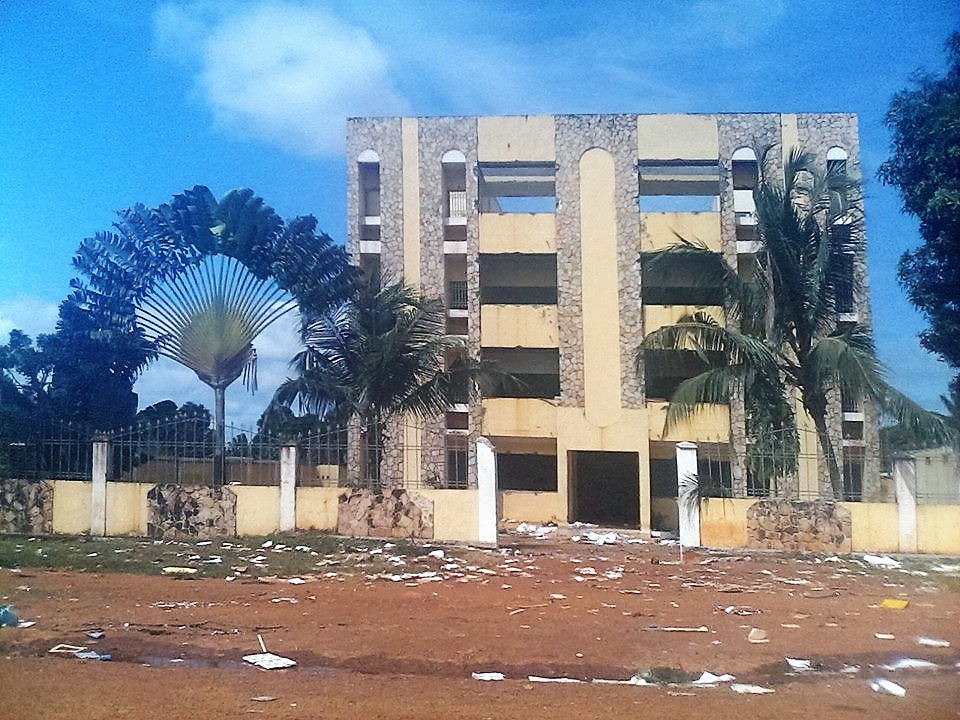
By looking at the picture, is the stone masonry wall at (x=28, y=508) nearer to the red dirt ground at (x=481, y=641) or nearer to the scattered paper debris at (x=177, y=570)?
the red dirt ground at (x=481, y=641)

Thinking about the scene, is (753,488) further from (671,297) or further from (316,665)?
(316,665)

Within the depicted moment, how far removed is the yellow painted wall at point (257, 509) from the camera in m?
13.4

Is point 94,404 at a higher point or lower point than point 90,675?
higher

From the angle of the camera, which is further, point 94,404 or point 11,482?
point 94,404

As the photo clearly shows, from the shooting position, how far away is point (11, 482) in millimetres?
14125

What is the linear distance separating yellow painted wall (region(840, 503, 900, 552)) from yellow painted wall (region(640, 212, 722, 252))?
7.55 meters

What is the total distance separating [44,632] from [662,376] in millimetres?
12930

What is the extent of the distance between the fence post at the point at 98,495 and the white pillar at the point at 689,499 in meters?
9.34

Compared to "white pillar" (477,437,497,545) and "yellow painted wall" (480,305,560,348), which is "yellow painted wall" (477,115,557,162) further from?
"white pillar" (477,437,497,545)

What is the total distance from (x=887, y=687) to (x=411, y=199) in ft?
47.0

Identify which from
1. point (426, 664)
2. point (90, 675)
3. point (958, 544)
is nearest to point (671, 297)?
point (958, 544)

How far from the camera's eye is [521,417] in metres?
18.4

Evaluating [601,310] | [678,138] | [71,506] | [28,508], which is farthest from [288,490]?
[678,138]

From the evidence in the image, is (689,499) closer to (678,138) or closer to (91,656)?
(91,656)
